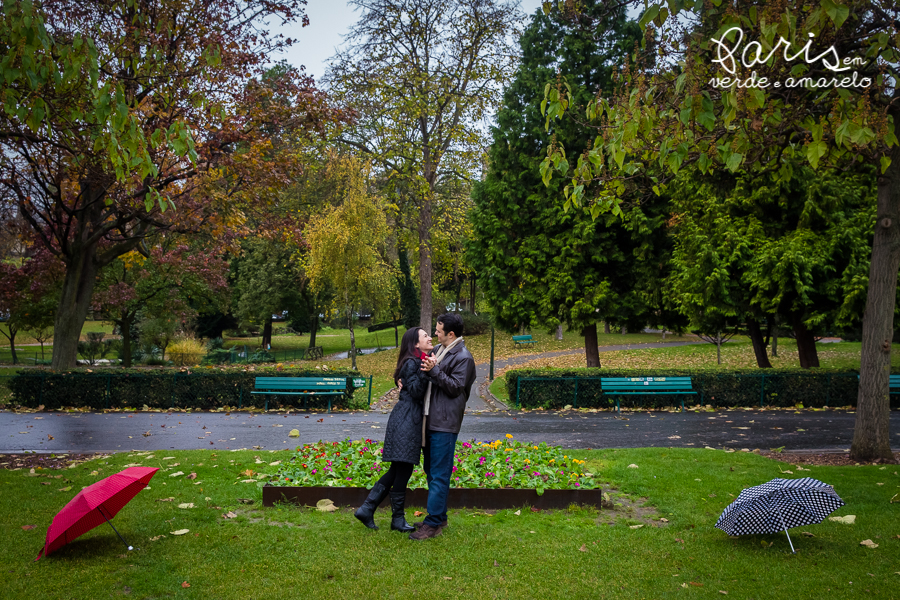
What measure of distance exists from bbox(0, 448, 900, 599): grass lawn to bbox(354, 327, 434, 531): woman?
0.67 feet

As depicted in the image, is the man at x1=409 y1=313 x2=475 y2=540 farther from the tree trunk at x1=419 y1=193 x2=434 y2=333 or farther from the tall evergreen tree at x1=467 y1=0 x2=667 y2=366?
the tree trunk at x1=419 y1=193 x2=434 y2=333

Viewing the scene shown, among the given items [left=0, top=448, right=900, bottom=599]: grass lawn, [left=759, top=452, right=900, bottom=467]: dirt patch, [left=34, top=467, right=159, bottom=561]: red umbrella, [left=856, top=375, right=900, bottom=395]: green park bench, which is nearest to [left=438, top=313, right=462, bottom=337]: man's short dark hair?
[left=0, top=448, right=900, bottom=599]: grass lawn

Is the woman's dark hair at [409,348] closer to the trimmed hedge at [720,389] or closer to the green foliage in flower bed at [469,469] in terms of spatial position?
the green foliage in flower bed at [469,469]

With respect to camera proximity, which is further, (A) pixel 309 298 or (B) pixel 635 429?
(A) pixel 309 298

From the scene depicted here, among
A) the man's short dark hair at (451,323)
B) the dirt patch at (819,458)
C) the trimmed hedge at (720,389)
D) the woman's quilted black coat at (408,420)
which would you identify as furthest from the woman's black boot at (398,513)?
the trimmed hedge at (720,389)

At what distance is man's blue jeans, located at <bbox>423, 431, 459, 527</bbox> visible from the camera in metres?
5.00

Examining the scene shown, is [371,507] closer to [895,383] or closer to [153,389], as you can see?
[153,389]

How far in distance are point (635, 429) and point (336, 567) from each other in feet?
28.3

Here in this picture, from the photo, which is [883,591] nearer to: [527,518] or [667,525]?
[667,525]

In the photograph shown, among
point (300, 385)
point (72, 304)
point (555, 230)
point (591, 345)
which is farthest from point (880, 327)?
point (72, 304)

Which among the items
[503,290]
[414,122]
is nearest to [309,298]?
[414,122]

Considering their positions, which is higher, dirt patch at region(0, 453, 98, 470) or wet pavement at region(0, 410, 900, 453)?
dirt patch at region(0, 453, 98, 470)

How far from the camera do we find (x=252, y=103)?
1516 cm

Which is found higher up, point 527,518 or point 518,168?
point 518,168
